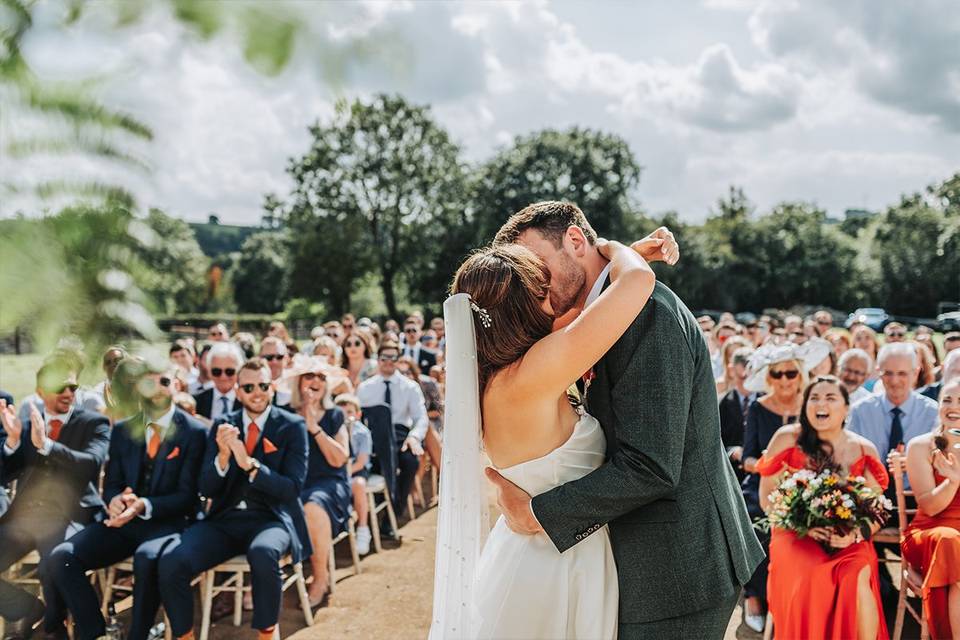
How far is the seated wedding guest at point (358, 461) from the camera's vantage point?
6699mm

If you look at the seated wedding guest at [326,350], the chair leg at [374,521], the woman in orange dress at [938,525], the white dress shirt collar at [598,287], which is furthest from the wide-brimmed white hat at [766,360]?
the seated wedding guest at [326,350]

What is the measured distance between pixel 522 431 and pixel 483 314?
1.43ft

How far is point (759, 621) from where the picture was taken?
5.21 metres

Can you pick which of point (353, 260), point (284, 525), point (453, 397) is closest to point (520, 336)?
point (453, 397)

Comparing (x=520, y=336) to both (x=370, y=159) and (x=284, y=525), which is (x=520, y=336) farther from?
(x=284, y=525)

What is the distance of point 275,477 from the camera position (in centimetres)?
492

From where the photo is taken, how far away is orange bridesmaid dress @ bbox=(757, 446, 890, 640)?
418 cm

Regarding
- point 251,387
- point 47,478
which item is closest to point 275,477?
point 251,387

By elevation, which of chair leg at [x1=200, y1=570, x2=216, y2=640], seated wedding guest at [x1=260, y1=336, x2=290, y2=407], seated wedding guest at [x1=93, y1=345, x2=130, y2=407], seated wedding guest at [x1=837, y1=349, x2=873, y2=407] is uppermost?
seated wedding guest at [x1=93, y1=345, x2=130, y2=407]

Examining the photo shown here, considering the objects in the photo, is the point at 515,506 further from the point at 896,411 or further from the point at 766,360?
the point at 896,411

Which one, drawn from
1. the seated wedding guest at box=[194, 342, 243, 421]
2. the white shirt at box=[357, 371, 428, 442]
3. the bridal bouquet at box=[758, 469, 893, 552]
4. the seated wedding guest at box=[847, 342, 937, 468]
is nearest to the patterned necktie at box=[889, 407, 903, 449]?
the seated wedding guest at box=[847, 342, 937, 468]

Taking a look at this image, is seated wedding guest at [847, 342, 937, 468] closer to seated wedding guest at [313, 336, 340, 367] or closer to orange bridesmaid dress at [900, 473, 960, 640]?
orange bridesmaid dress at [900, 473, 960, 640]

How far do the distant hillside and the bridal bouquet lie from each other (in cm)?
439

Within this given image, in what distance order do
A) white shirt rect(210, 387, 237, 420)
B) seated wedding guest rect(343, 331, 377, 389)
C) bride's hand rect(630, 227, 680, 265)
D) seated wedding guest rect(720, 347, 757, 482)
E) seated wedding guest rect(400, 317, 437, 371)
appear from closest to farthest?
bride's hand rect(630, 227, 680, 265) → seated wedding guest rect(720, 347, 757, 482) → white shirt rect(210, 387, 237, 420) → seated wedding guest rect(343, 331, 377, 389) → seated wedding guest rect(400, 317, 437, 371)
